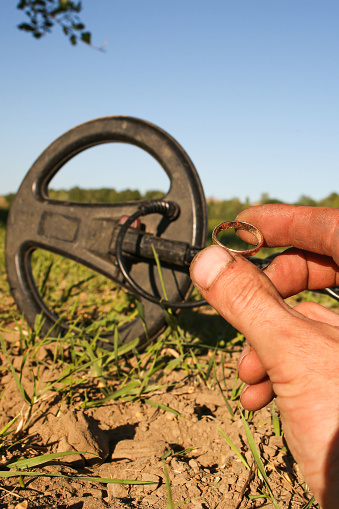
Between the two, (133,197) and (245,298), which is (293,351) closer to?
(245,298)

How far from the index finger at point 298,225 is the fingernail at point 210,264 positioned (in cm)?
38

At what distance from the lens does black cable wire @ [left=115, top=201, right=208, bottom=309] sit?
1794mm

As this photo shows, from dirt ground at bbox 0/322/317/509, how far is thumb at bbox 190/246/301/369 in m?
0.44

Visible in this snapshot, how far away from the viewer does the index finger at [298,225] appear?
4.15 ft

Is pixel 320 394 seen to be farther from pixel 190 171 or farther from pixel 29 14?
pixel 29 14

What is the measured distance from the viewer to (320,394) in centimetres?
86

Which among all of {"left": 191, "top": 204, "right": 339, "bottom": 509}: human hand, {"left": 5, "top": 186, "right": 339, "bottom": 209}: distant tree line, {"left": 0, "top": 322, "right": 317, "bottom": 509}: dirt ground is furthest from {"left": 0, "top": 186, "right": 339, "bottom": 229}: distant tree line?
{"left": 191, "top": 204, "right": 339, "bottom": 509}: human hand

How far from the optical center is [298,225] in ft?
4.46

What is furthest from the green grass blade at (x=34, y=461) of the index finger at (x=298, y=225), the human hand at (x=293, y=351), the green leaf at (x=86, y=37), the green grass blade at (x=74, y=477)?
the green leaf at (x=86, y=37)

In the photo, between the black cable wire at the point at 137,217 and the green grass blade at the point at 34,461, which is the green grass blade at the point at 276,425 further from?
the green grass blade at the point at 34,461

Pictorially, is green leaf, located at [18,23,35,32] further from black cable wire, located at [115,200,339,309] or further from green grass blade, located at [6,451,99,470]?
green grass blade, located at [6,451,99,470]

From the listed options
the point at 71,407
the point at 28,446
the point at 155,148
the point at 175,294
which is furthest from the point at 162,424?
the point at 155,148

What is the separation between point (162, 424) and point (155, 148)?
4.19 ft

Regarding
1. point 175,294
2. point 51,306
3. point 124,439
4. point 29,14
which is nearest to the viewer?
point 124,439
